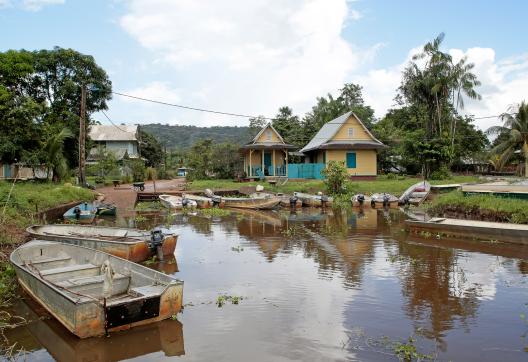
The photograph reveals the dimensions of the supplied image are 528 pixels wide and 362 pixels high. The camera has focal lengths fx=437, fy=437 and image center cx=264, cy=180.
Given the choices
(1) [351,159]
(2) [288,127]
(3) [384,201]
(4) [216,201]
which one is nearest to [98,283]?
(4) [216,201]

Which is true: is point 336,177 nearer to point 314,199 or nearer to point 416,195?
point 314,199

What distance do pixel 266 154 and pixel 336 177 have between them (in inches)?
486

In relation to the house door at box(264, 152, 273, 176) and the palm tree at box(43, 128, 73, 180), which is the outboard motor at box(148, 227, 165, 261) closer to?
the palm tree at box(43, 128, 73, 180)

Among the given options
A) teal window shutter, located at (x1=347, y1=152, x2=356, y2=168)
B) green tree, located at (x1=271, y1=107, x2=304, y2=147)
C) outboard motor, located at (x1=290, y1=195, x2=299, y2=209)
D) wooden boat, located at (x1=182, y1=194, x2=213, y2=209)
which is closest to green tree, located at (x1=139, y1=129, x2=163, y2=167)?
green tree, located at (x1=271, y1=107, x2=304, y2=147)

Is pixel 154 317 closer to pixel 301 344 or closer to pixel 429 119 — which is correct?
pixel 301 344

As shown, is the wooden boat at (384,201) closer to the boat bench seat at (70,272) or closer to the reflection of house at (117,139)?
the boat bench seat at (70,272)

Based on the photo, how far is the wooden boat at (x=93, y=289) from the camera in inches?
267

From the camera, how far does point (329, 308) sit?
26.8 ft

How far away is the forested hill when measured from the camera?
103 m

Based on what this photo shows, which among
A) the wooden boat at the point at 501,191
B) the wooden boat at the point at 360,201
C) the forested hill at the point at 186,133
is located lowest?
the wooden boat at the point at 360,201

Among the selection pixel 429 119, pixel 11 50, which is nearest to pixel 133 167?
pixel 11 50

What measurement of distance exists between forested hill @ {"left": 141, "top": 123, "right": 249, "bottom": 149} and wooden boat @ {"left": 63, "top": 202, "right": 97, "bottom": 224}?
262 feet

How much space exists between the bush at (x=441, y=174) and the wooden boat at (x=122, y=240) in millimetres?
27541

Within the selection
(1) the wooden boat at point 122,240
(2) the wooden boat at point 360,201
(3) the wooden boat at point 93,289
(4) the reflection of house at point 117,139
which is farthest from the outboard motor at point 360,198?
(4) the reflection of house at point 117,139
